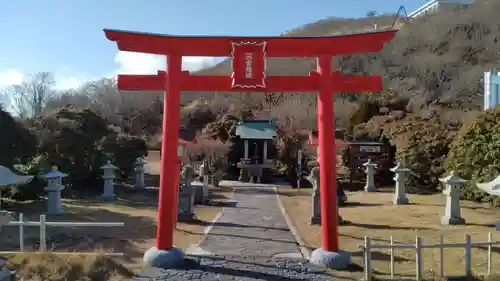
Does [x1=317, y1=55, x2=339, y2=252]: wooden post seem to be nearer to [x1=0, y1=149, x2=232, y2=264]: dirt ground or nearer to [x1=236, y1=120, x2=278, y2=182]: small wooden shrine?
[x1=0, y1=149, x2=232, y2=264]: dirt ground

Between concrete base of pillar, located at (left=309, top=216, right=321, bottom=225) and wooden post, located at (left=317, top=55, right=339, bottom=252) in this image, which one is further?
concrete base of pillar, located at (left=309, top=216, right=321, bottom=225)

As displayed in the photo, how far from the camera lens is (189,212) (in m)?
13.0

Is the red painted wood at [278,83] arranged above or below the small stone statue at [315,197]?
above

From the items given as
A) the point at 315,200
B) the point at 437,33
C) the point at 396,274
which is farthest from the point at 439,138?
the point at 437,33

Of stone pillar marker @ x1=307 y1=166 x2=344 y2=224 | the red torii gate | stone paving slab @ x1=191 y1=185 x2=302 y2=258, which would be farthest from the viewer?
stone pillar marker @ x1=307 y1=166 x2=344 y2=224

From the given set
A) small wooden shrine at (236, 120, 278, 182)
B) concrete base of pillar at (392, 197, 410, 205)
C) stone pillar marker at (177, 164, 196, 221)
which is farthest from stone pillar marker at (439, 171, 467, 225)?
small wooden shrine at (236, 120, 278, 182)

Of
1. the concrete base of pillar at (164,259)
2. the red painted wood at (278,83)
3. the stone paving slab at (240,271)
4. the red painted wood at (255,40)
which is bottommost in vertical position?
the stone paving slab at (240,271)

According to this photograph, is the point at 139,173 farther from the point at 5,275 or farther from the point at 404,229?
the point at 5,275

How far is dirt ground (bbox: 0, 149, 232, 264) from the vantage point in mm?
9109

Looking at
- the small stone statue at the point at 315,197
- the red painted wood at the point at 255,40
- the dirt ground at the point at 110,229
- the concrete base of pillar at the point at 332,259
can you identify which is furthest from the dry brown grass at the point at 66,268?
the small stone statue at the point at 315,197

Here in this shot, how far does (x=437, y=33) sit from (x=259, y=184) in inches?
1752

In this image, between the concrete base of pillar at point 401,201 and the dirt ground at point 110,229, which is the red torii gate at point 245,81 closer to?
the dirt ground at point 110,229

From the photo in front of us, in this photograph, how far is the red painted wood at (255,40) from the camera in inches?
302

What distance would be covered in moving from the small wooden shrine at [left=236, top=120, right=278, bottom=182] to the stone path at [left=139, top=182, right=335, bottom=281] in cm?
1176
